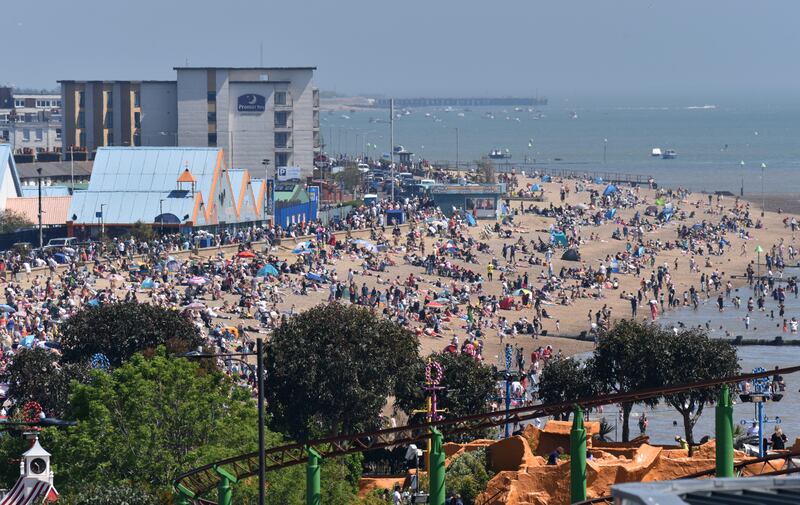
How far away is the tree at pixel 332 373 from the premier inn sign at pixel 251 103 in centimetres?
7111

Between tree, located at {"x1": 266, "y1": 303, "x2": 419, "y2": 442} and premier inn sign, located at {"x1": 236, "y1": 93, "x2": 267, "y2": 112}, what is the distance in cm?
7111

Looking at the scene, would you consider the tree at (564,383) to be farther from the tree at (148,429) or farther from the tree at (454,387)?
the tree at (148,429)

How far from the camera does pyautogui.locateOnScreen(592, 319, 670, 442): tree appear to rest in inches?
1597

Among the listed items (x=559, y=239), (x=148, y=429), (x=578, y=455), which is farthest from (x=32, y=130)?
(x=578, y=455)

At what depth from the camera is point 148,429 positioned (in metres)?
28.8

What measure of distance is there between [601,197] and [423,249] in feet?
113

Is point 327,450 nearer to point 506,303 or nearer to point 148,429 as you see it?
point 148,429

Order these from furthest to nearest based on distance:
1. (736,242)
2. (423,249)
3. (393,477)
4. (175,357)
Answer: (736,242), (423,249), (175,357), (393,477)

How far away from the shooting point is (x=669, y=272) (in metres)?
77.6

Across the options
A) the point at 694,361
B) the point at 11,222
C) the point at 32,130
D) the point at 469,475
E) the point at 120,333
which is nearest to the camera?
the point at 469,475

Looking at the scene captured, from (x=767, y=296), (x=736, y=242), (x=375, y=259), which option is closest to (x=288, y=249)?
(x=375, y=259)

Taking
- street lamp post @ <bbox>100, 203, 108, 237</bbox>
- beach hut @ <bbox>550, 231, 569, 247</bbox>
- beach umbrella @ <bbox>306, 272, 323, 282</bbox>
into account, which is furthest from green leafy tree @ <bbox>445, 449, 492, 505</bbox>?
beach hut @ <bbox>550, 231, 569, 247</bbox>

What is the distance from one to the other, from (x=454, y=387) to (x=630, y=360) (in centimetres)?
444

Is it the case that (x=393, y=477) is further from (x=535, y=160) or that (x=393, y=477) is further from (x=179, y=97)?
(x=535, y=160)
